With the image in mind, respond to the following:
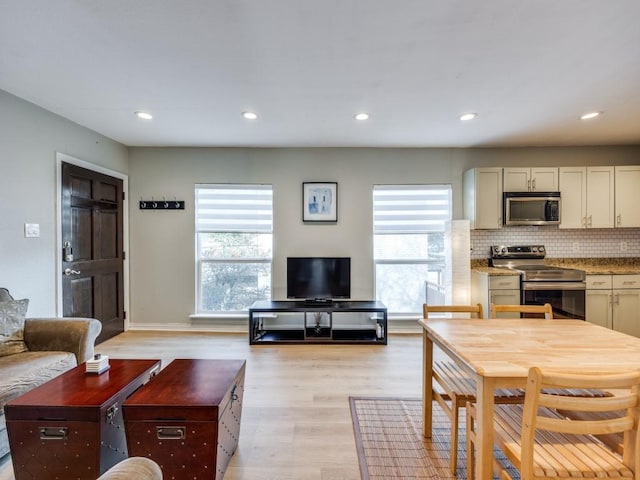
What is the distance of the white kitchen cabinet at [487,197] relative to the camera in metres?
3.96

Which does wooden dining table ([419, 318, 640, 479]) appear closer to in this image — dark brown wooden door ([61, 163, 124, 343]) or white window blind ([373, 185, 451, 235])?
white window blind ([373, 185, 451, 235])

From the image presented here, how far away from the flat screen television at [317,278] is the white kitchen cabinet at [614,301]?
283cm

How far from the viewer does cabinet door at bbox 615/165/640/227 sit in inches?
152

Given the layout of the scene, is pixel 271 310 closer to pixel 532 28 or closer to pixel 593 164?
pixel 532 28

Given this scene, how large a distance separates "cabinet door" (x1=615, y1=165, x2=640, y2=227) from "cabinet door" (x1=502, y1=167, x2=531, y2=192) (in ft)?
3.57

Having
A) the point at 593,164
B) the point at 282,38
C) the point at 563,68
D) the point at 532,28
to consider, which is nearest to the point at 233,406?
the point at 282,38

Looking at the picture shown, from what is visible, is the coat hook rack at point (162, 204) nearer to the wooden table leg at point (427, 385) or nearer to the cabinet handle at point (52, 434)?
the cabinet handle at point (52, 434)

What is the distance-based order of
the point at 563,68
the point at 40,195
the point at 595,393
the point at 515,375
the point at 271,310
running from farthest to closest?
1. the point at 271,310
2. the point at 40,195
3. the point at 563,68
4. the point at 595,393
5. the point at 515,375

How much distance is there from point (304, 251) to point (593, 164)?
13.4ft

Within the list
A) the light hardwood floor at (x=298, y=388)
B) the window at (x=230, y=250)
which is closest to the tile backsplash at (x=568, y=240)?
the light hardwood floor at (x=298, y=388)

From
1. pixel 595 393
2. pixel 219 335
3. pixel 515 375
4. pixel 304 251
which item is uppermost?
pixel 304 251

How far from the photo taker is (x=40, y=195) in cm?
297

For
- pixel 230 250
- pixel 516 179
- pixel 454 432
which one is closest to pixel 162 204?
pixel 230 250

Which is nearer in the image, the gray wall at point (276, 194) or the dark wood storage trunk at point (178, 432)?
the dark wood storage trunk at point (178, 432)
